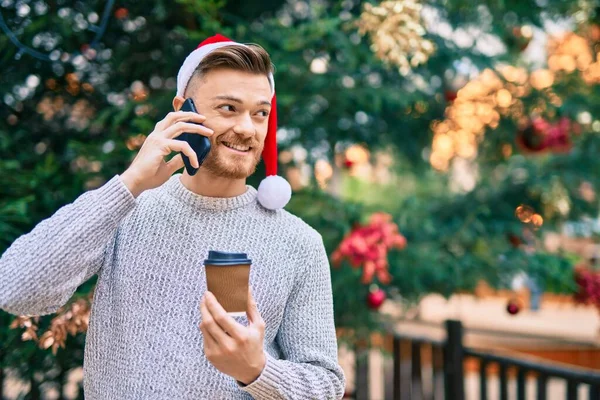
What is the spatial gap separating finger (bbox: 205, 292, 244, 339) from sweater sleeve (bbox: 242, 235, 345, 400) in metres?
0.15

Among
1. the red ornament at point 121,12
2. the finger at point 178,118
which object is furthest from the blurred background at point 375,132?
the finger at point 178,118

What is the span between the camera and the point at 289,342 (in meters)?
1.57

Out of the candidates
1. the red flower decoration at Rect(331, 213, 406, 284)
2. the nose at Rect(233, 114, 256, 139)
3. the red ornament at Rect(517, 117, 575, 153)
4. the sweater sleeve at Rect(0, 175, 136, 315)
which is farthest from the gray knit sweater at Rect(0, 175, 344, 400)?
the red ornament at Rect(517, 117, 575, 153)

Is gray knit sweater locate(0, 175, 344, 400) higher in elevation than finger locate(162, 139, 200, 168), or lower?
lower

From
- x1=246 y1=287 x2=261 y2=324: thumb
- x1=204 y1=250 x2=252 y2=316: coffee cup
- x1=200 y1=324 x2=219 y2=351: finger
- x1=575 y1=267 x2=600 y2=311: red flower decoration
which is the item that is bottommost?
x1=575 y1=267 x2=600 y2=311: red flower decoration

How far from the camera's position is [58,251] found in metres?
1.38

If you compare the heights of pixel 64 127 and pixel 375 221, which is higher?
pixel 64 127

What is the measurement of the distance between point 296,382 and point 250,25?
1.94 m

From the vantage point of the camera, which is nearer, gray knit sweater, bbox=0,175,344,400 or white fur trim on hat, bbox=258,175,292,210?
gray knit sweater, bbox=0,175,344,400

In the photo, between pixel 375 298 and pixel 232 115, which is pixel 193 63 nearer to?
pixel 232 115

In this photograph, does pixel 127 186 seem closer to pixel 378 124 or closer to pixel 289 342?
pixel 289 342

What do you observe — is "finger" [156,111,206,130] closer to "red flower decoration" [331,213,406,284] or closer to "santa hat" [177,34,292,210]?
"santa hat" [177,34,292,210]

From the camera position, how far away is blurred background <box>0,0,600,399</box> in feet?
8.25

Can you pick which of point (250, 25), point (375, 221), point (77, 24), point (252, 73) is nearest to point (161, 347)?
point (252, 73)
